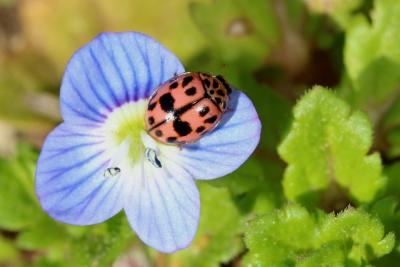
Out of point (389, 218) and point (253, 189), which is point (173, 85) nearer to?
point (253, 189)

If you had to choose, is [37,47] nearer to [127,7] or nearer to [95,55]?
[127,7]

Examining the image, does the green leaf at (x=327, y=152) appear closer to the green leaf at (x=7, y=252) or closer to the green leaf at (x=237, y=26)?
the green leaf at (x=237, y=26)

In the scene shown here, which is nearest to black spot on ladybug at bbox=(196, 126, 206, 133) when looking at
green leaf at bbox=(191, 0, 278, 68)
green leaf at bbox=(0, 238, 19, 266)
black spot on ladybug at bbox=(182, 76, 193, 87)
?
black spot on ladybug at bbox=(182, 76, 193, 87)

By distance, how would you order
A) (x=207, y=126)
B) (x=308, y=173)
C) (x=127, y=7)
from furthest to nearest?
(x=127, y=7) < (x=308, y=173) < (x=207, y=126)

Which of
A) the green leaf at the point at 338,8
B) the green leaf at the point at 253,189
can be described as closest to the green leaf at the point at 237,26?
the green leaf at the point at 338,8

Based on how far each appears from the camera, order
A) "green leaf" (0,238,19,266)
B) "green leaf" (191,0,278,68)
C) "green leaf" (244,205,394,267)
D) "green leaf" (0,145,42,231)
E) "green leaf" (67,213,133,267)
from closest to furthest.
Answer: "green leaf" (244,205,394,267), "green leaf" (67,213,133,267), "green leaf" (0,145,42,231), "green leaf" (191,0,278,68), "green leaf" (0,238,19,266)

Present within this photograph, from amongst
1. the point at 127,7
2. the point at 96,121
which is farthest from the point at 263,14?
the point at 96,121

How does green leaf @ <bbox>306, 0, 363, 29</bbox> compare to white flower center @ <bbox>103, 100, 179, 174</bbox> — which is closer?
white flower center @ <bbox>103, 100, 179, 174</bbox>

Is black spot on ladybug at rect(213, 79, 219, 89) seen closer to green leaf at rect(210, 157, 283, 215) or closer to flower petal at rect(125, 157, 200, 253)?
flower petal at rect(125, 157, 200, 253)
